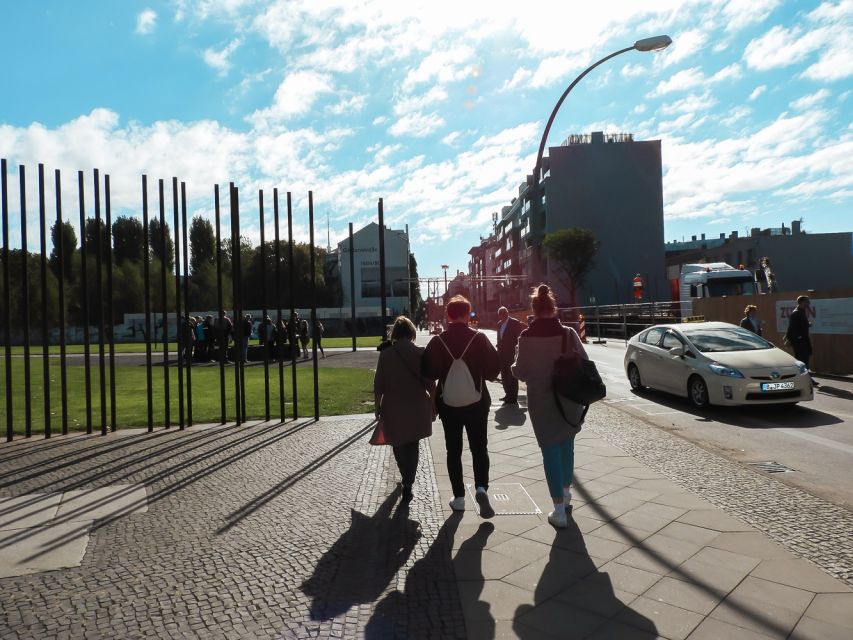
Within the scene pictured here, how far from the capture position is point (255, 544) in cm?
453

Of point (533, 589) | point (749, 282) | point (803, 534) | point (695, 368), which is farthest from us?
point (749, 282)

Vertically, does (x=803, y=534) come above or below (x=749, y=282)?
below

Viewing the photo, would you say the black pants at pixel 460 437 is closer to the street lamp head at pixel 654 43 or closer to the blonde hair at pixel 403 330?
the blonde hair at pixel 403 330

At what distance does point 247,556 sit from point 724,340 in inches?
384

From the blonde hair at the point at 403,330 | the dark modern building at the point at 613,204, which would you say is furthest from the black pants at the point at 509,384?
the dark modern building at the point at 613,204

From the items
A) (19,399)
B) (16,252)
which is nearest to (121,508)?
(19,399)

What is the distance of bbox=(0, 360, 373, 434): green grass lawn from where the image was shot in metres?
10.8

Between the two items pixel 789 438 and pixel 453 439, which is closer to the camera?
pixel 453 439

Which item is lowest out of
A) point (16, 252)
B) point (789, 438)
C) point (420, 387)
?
point (789, 438)

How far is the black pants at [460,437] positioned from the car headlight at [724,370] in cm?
664

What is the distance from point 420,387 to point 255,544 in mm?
1770

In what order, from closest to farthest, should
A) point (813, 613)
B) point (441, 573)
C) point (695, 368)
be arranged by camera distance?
point (813, 613) → point (441, 573) → point (695, 368)

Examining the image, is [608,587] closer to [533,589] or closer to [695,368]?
[533,589]

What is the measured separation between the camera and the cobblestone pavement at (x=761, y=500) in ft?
13.9
